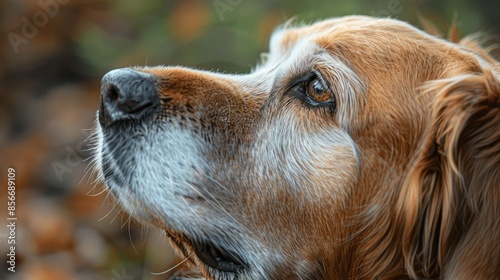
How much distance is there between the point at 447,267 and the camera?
8.61 feet

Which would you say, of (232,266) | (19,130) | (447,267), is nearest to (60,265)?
(19,130)

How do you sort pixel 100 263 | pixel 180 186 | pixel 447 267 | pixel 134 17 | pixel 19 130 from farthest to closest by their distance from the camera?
pixel 19 130, pixel 134 17, pixel 100 263, pixel 180 186, pixel 447 267

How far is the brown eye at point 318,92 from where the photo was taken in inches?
115

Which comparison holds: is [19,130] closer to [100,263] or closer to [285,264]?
[100,263]

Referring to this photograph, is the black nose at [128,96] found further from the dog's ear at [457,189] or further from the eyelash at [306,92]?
the dog's ear at [457,189]

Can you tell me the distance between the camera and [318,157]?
284 cm

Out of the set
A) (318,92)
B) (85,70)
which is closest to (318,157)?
(318,92)

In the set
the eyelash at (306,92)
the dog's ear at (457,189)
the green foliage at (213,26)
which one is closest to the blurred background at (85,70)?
the green foliage at (213,26)

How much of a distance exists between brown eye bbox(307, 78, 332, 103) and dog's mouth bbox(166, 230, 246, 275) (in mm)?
725

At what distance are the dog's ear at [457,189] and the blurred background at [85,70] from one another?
86.4 inches

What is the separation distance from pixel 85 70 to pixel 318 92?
370cm

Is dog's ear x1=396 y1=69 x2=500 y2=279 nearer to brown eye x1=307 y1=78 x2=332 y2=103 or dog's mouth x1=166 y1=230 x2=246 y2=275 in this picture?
brown eye x1=307 y1=78 x2=332 y2=103

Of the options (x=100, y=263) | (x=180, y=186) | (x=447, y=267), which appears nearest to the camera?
(x=447, y=267)

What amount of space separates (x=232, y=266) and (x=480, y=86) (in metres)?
1.23
